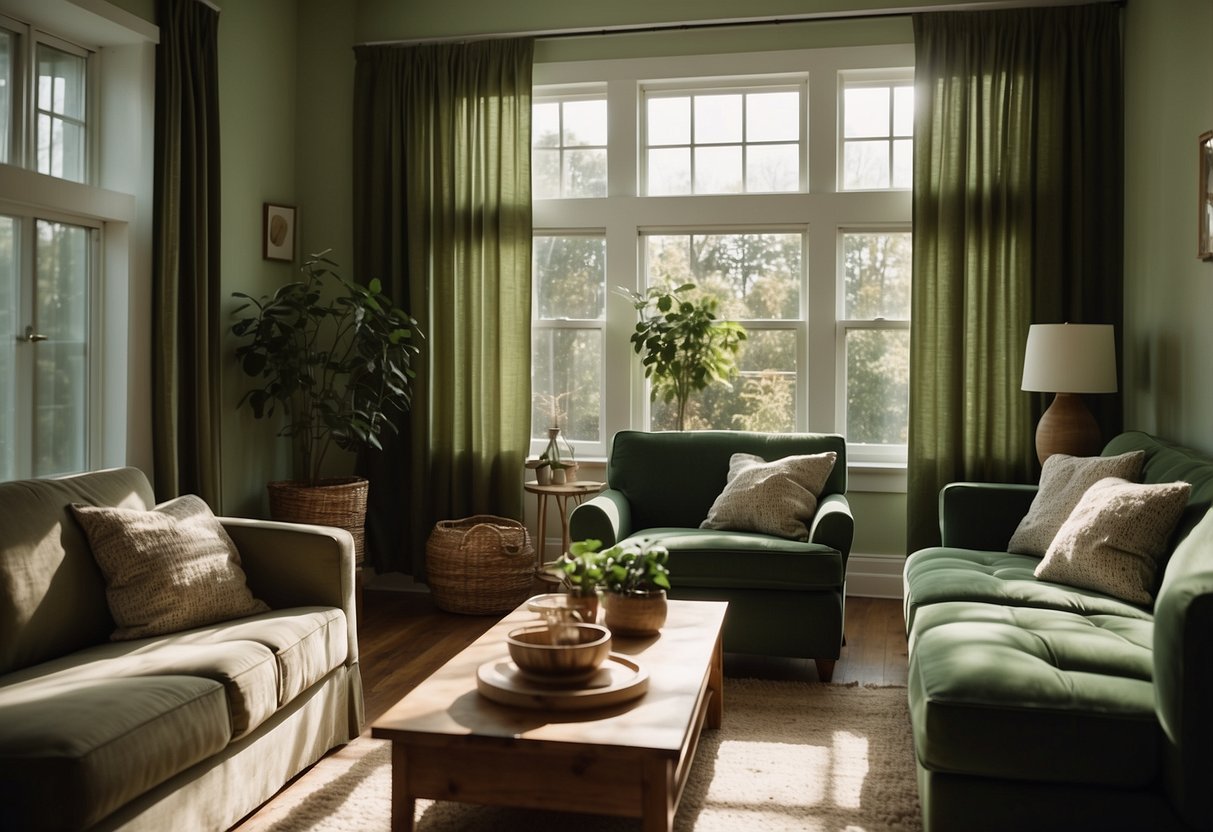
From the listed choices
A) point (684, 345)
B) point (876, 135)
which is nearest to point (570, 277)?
point (684, 345)

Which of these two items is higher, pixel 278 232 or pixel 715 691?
pixel 278 232

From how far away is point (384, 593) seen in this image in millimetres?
5496

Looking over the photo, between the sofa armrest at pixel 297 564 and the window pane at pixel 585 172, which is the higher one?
the window pane at pixel 585 172

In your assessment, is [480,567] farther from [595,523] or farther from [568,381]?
[568,381]

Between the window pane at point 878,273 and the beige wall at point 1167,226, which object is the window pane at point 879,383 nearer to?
the window pane at point 878,273

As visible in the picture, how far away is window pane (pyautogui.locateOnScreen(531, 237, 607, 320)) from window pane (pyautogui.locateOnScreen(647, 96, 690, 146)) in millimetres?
614

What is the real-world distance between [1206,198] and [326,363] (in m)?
3.64

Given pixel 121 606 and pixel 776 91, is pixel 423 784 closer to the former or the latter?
pixel 121 606

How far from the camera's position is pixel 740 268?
17.5 feet

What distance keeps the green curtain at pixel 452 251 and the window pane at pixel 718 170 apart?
88cm

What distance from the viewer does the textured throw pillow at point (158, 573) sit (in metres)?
2.81

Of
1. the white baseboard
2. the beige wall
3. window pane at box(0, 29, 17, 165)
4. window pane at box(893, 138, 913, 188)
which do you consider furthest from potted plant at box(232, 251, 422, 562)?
the beige wall

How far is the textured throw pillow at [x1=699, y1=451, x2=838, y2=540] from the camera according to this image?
163 inches

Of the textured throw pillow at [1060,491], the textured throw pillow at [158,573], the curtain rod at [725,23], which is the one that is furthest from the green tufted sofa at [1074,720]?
the curtain rod at [725,23]
